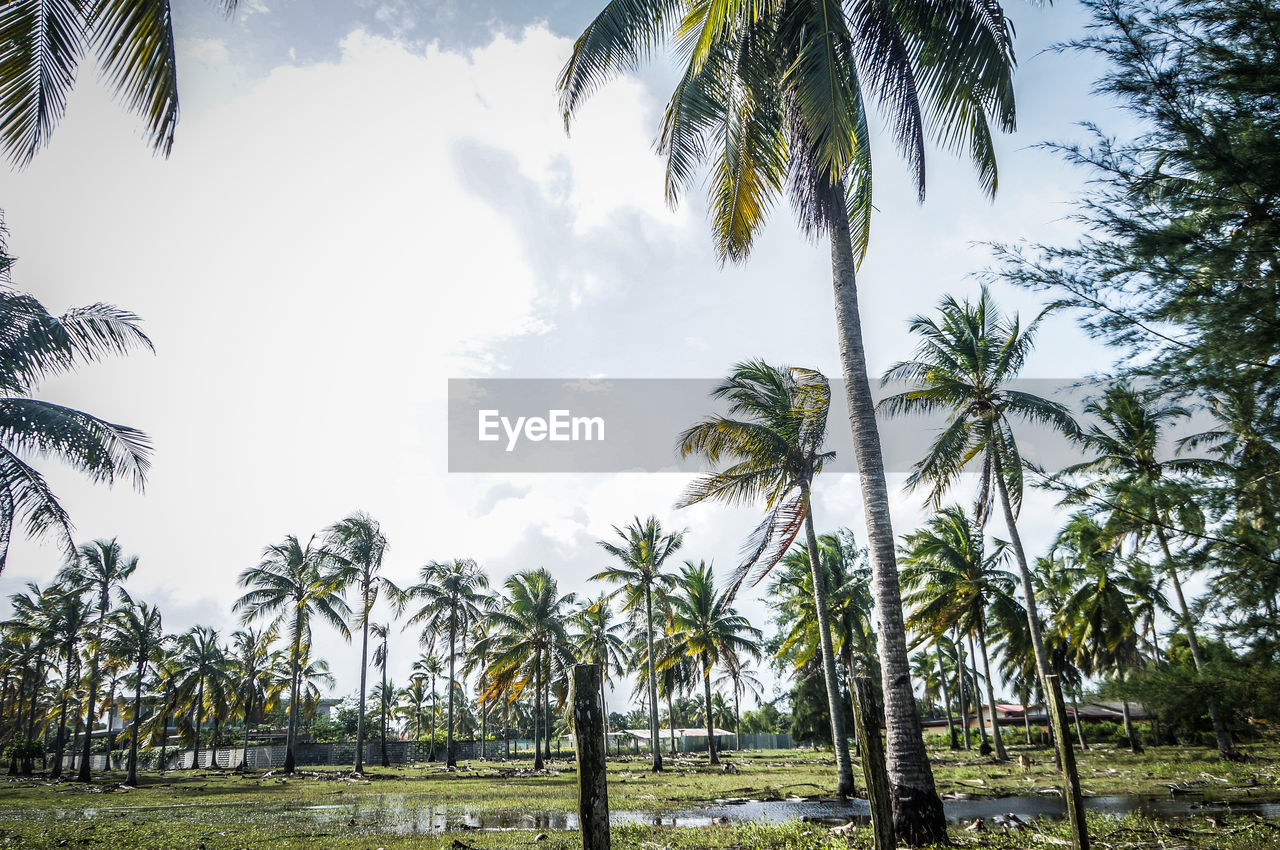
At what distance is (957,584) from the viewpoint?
3036cm

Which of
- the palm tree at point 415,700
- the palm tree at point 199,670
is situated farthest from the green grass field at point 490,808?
the palm tree at point 415,700

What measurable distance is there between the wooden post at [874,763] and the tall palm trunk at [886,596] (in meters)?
1.38

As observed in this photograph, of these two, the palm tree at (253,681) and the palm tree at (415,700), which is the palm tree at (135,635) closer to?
the palm tree at (253,681)

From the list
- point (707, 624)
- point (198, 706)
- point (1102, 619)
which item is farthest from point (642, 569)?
point (198, 706)

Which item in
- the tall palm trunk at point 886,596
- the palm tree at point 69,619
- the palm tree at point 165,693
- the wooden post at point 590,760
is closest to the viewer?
the wooden post at point 590,760

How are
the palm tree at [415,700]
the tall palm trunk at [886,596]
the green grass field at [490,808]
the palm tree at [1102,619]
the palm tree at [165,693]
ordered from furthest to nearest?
the palm tree at [415,700] → the palm tree at [165,693] → the palm tree at [1102,619] → the green grass field at [490,808] → the tall palm trunk at [886,596]

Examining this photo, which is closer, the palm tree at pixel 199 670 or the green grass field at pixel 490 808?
the green grass field at pixel 490 808

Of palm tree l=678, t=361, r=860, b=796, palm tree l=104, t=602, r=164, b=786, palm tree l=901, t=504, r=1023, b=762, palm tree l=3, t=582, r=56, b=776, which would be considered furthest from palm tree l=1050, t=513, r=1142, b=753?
palm tree l=3, t=582, r=56, b=776

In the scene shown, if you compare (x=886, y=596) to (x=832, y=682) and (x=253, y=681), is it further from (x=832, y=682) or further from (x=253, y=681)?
(x=253, y=681)

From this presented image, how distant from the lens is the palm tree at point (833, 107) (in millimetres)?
8992

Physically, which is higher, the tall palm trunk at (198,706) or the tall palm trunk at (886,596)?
the tall palm trunk at (886,596)

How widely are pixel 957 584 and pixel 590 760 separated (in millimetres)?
28301

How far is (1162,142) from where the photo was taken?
6582 mm

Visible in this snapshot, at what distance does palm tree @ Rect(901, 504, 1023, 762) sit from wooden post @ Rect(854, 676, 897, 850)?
2503 cm
